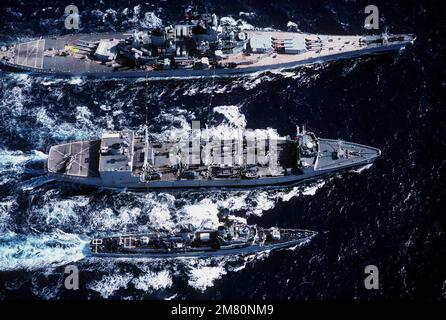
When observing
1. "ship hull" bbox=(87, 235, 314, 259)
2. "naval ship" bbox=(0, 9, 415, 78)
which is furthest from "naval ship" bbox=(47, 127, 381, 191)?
"naval ship" bbox=(0, 9, 415, 78)

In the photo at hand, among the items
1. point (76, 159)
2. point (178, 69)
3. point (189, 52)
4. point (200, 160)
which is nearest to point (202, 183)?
point (200, 160)

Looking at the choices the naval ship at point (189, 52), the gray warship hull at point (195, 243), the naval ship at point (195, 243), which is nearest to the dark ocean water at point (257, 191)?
the gray warship hull at point (195, 243)

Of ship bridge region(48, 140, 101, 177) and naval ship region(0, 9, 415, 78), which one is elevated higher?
naval ship region(0, 9, 415, 78)

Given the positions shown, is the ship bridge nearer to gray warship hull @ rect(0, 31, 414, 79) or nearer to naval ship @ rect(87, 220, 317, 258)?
naval ship @ rect(87, 220, 317, 258)

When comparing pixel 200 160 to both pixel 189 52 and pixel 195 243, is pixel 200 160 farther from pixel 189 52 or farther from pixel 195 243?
pixel 189 52
